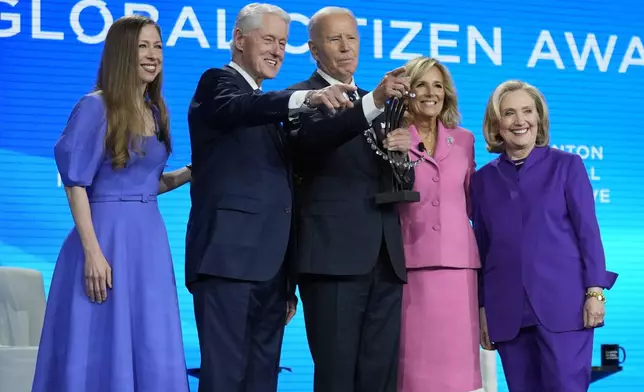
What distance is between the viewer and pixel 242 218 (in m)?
2.75

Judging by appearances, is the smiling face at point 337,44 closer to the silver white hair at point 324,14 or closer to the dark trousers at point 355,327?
the silver white hair at point 324,14

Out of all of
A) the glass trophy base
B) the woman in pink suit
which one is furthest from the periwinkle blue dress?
the woman in pink suit

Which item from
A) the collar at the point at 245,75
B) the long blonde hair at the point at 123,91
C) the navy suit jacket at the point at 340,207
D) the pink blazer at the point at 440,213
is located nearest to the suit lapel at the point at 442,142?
the pink blazer at the point at 440,213

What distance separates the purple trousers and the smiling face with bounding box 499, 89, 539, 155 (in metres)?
0.62

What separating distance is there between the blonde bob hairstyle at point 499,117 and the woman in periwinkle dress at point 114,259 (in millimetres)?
1156

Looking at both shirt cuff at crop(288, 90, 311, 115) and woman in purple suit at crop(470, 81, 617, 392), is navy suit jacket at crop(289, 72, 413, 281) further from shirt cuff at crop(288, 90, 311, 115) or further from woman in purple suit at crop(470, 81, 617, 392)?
woman in purple suit at crop(470, 81, 617, 392)

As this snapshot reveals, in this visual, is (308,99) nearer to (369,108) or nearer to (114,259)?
(369,108)

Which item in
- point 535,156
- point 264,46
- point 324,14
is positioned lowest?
point 535,156

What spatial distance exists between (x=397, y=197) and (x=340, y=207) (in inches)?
7.1

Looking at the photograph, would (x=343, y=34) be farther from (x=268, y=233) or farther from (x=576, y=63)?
(x=576, y=63)

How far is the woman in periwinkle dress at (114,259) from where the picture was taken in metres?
2.68

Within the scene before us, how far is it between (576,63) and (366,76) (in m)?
1.21

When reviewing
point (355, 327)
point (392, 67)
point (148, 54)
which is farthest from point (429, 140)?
point (392, 67)

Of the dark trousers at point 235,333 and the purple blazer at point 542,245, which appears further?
the purple blazer at point 542,245
